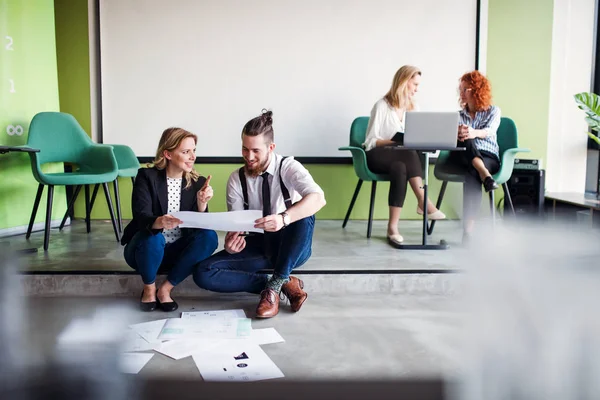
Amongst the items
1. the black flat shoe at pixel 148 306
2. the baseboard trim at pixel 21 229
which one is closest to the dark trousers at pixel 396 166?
the black flat shoe at pixel 148 306

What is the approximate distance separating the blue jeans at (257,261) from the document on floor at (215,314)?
0.15m

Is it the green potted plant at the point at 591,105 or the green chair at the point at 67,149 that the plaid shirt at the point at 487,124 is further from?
the green chair at the point at 67,149

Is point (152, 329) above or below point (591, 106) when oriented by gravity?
below

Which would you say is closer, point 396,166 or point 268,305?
point 268,305

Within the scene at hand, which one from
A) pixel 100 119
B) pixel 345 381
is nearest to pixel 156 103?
pixel 100 119

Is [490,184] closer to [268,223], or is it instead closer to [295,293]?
[295,293]

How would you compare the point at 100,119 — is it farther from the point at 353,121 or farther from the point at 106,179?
the point at 353,121

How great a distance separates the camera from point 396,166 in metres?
3.63

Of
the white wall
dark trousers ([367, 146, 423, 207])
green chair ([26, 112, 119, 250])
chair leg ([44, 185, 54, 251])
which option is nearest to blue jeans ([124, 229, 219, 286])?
chair leg ([44, 185, 54, 251])

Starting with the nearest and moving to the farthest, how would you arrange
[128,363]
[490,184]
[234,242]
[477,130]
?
[128,363] < [234,242] < [490,184] < [477,130]

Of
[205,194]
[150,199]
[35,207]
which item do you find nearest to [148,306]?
[150,199]

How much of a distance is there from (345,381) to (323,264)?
2.52 m

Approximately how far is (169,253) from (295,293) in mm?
660

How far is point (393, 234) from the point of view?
3.55 meters
